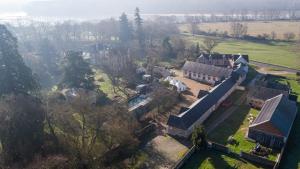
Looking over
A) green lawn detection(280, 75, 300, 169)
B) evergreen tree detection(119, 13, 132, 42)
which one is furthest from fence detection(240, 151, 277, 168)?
evergreen tree detection(119, 13, 132, 42)

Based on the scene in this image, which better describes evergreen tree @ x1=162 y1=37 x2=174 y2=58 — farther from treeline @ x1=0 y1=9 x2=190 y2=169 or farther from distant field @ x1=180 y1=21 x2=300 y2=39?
Answer: distant field @ x1=180 y1=21 x2=300 y2=39

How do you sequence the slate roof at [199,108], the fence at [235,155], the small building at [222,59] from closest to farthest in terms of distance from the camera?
the fence at [235,155], the slate roof at [199,108], the small building at [222,59]

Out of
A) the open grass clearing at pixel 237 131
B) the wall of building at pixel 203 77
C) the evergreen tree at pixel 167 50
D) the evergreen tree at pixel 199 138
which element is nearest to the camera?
the evergreen tree at pixel 199 138

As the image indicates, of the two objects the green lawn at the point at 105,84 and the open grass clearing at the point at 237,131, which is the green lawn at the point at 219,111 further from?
the green lawn at the point at 105,84

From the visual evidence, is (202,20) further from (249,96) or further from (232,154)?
(232,154)

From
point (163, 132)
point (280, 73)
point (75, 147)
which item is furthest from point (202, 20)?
point (75, 147)

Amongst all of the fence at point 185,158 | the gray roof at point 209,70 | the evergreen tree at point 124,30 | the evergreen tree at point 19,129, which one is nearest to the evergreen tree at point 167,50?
the gray roof at point 209,70
